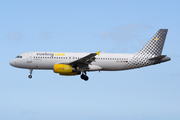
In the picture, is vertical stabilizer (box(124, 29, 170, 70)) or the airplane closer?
the airplane

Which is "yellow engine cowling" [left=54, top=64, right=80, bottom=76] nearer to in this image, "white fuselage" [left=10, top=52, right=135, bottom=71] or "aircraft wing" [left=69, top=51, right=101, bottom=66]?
"aircraft wing" [left=69, top=51, right=101, bottom=66]

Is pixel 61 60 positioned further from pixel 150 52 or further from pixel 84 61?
pixel 150 52

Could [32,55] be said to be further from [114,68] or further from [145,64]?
[145,64]

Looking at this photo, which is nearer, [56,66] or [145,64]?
[56,66]

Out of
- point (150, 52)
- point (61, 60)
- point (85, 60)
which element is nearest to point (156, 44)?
point (150, 52)

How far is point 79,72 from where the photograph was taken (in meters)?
44.1

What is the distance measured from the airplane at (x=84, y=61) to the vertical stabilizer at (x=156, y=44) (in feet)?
0.51

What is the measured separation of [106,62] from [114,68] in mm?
1588

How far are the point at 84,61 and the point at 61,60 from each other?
12.1 feet

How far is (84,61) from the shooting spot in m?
42.1

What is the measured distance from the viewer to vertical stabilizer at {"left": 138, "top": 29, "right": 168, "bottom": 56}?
45781 millimetres

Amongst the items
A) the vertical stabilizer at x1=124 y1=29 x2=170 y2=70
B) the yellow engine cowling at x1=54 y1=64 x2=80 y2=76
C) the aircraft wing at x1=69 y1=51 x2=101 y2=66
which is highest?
the vertical stabilizer at x1=124 y1=29 x2=170 y2=70

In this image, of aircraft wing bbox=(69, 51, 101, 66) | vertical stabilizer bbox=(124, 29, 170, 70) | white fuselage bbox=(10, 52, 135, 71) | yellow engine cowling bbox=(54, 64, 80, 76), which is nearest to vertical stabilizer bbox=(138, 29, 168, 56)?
vertical stabilizer bbox=(124, 29, 170, 70)

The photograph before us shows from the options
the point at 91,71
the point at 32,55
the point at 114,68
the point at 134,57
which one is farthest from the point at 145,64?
the point at 32,55
